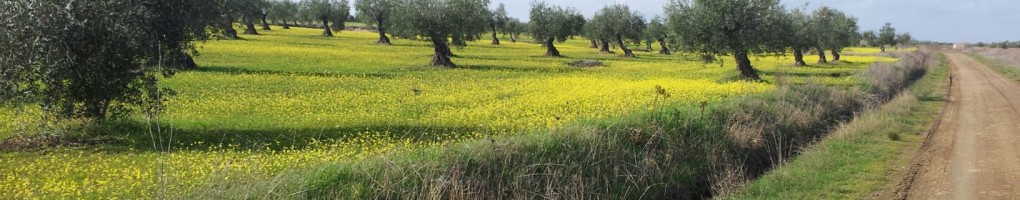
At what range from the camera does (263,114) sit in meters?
17.9

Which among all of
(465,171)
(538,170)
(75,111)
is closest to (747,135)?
(538,170)

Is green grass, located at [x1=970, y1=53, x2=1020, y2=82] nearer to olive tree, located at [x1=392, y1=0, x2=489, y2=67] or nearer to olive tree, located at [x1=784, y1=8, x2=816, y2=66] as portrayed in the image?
olive tree, located at [x1=784, y1=8, x2=816, y2=66]

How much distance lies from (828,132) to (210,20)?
682 inches

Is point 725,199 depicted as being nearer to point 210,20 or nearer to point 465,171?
point 465,171

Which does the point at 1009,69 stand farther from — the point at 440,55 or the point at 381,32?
the point at 381,32

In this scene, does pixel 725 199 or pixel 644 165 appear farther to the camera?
pixel 644 165

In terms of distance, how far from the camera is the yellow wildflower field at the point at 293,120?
389 inches

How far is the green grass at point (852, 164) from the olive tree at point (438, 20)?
89.7 feet

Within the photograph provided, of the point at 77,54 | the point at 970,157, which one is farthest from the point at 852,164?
the point at 77,54

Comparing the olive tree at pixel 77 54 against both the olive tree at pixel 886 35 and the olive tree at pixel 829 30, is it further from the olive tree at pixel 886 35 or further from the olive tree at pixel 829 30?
the olive tree at pixel 886 35

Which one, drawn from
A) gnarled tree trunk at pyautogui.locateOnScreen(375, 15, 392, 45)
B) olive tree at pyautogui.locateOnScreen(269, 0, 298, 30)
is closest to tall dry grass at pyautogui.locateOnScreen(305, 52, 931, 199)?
gnarled tree trunk at pyautogui.locateOnScreen(375, 15, 392, 45)

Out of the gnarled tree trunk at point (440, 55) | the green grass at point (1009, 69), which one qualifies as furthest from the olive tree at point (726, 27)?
the green grass at point (1009, 69)

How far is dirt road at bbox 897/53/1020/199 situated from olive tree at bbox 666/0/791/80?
480 inches

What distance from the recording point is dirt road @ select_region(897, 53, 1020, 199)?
1056cm
